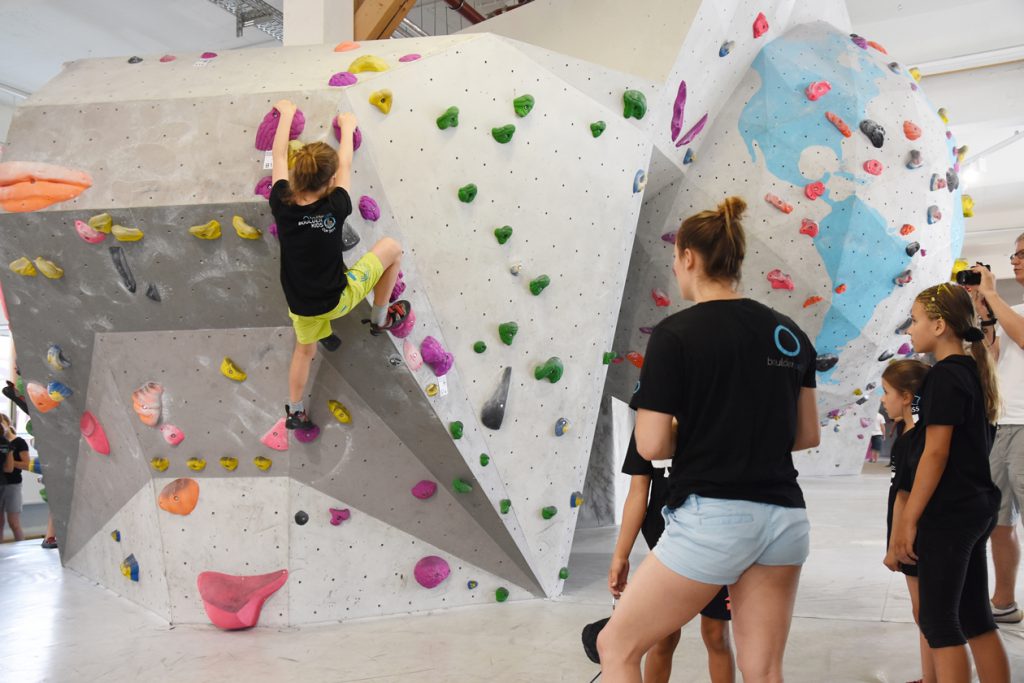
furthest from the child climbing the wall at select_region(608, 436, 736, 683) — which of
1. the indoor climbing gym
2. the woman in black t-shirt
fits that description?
the woman in black t-shirt

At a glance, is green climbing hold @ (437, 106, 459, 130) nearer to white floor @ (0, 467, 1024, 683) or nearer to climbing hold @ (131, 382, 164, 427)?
climbing hold @ (131, 382, 164, 427)

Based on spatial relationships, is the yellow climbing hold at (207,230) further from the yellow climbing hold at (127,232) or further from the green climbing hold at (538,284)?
the green climbing hold at (538,284)

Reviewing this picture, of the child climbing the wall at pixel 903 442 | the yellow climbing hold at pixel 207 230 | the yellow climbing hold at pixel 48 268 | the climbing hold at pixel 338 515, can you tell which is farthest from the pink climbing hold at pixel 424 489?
the child climbing the wall at pixel 903 442

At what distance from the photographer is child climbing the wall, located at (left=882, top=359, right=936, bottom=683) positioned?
2.61 metres

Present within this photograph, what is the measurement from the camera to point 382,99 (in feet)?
10.9

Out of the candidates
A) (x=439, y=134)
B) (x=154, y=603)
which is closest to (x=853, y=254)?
(x=439, y=134)

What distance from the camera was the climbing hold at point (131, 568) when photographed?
420 cm

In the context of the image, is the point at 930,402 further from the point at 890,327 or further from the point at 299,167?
the point at 890,327

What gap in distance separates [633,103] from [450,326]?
1.43 m

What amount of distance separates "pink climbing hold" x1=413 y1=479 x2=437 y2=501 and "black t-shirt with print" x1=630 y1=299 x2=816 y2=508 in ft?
7.46

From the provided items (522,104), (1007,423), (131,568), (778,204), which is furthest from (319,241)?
(778,204)

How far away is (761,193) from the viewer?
487cm

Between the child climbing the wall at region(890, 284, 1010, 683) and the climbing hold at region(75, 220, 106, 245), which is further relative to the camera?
the climbing hold at region(75, 220, 106, 245)

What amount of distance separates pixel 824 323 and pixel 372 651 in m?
3.22
